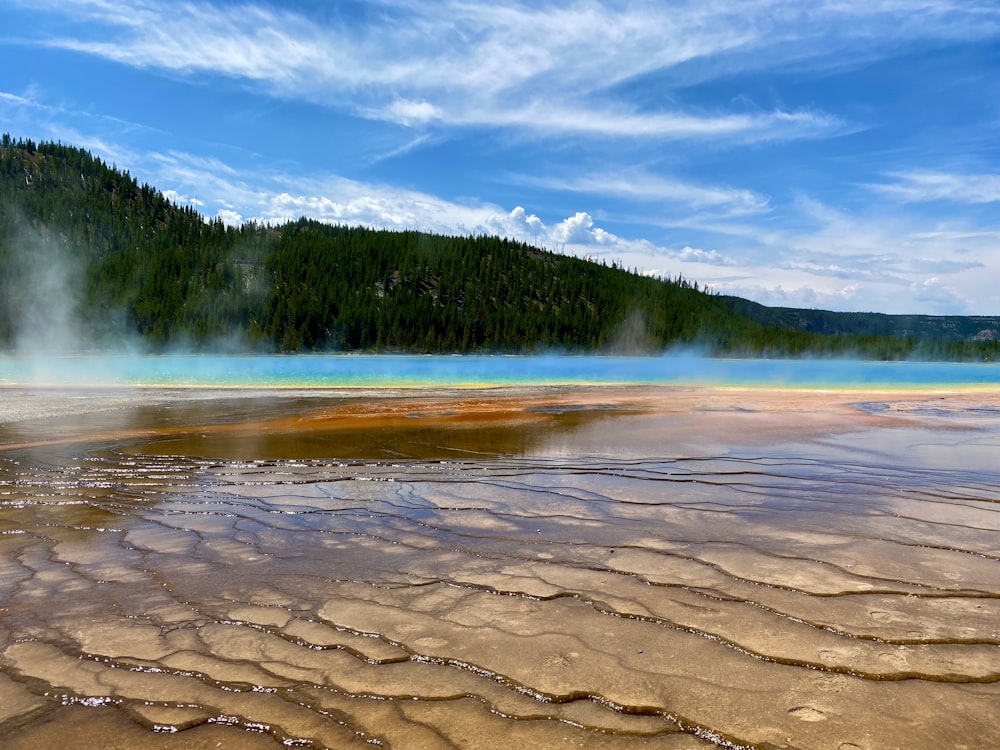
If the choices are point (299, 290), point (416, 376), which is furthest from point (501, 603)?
point (299, 290)

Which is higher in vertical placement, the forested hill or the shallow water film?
the forested hill

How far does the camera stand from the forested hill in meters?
110

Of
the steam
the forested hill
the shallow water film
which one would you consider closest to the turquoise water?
the shallow water film

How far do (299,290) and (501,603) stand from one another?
12730 centimetres

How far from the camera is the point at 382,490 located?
8297mm

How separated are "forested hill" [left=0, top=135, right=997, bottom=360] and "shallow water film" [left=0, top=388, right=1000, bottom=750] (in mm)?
100392

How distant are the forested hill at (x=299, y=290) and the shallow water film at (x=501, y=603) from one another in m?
100

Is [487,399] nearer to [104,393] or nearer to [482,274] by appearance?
[104,393]

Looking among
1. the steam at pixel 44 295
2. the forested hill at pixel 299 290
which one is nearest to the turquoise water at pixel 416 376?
A: the steam at pixel 44 295

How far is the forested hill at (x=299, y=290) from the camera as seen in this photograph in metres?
110

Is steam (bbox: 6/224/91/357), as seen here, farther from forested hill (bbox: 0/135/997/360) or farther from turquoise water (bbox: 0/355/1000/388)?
turquoise water (bbox: 0/355/1000/388)

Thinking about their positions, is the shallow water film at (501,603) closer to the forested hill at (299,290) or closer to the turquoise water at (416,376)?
the turquoise water at (416,376)

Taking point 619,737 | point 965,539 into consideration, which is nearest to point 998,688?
point 619,737

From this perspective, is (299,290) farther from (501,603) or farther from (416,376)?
(501,603)
